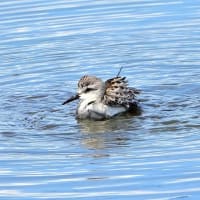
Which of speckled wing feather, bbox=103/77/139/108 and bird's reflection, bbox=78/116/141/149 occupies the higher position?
speckled wing feather, bbox=103/77/139/108

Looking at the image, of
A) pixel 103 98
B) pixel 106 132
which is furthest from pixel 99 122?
pixel 106 132

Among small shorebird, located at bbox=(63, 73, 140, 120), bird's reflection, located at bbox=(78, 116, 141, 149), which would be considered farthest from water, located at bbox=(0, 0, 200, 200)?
small shorebird, located at bbox=(63, 73, 140, 120)

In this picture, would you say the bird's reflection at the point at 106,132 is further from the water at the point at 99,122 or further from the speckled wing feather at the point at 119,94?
the speckled wing feather at the point at 119,94

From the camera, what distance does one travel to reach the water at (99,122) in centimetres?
1112

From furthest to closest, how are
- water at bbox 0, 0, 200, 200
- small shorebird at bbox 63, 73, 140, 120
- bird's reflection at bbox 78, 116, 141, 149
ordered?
1. small shorebird at bbox 63, 73, 140, 120
2. bird's reflection at bbox 78, 116, 141, 149
3. water at bbox 0, 0, 200, 200

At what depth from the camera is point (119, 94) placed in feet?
49.4

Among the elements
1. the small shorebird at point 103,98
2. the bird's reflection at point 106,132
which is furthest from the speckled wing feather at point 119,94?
the bird's reflection at point 106,132

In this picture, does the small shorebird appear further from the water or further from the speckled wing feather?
the water

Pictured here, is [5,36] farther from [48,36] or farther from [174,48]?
[174,48]

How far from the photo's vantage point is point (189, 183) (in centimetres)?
1079

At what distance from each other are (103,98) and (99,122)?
0.54 m

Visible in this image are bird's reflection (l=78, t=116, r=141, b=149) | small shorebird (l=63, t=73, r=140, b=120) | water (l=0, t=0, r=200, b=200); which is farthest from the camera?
small shorebird (l=63, t=73, r=140, b=120)

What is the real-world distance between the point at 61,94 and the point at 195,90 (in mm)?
2145

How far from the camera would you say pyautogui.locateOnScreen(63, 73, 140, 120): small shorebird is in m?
15.0
